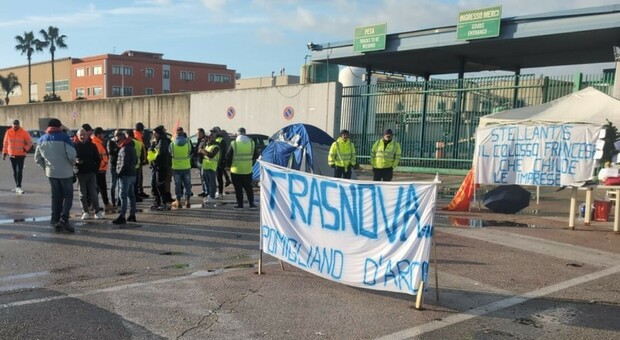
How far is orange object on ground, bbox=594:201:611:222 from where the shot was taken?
10789mm

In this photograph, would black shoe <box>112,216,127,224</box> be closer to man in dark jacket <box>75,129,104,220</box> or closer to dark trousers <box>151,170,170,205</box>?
man in dark jacket <box>75,129,104,220</box>

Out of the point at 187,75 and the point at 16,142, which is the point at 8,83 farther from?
the point at 16,142

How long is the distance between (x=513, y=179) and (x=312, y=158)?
4.53 meters

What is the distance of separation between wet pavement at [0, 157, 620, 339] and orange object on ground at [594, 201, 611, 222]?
1.49m

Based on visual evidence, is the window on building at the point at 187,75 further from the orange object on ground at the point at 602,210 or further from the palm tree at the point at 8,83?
the orange object on ground at the point at 602,210

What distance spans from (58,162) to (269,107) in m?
17.5

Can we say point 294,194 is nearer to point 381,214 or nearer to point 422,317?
point 381,214

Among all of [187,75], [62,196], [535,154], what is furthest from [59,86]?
[535,154]

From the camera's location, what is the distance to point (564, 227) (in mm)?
10211

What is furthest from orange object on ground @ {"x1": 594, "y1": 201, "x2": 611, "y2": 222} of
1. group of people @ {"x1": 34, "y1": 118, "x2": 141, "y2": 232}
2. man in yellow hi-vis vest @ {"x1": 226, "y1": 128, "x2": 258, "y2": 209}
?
group of people @ {"x1": 34, "y1": 118, "x2": 141, "y2": 232}

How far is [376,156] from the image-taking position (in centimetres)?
1226

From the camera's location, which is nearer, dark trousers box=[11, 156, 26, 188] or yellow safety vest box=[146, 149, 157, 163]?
yellow safety vest box=[146, 149, 157, 163]

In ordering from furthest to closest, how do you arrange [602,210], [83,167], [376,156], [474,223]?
[376,156]
[602,210]
[474,223]
[83,167]

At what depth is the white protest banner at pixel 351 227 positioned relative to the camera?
5.23m
